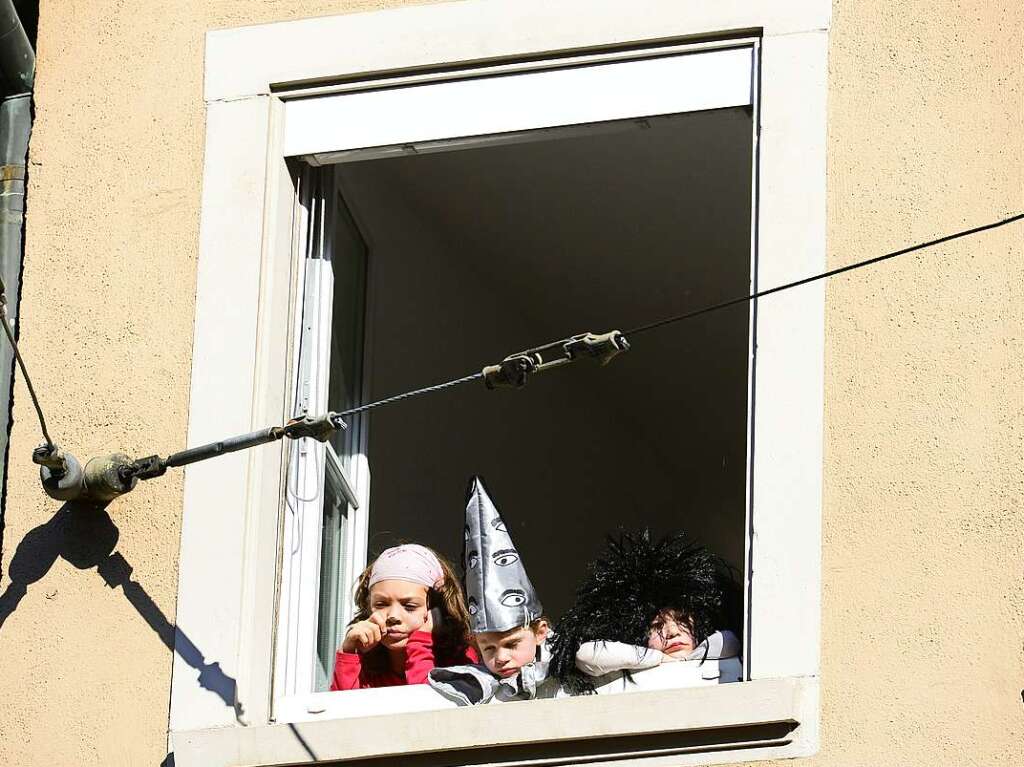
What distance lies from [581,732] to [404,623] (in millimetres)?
1021

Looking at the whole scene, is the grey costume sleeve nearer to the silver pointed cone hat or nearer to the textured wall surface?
the silver pointed cone hat

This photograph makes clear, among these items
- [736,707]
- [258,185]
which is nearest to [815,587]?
[736,707]

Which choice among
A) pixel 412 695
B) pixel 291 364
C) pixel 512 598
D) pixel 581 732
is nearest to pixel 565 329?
pixel 291 364

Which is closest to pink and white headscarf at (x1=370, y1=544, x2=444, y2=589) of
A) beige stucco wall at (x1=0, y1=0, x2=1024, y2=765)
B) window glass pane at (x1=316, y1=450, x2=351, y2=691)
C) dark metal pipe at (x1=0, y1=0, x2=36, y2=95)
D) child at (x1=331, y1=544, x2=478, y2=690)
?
child at (x1=331, y1=544, x2=478, y2=690)

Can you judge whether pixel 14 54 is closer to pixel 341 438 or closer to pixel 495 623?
pixel 341 438

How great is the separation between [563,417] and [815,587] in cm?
399

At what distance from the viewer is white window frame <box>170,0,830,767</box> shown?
6469mm

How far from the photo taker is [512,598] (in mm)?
7191

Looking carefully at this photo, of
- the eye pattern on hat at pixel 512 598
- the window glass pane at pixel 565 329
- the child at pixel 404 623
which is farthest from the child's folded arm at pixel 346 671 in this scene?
the window glass pane at pixel 565 329

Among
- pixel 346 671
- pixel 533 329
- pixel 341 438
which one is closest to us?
pixel 346 671

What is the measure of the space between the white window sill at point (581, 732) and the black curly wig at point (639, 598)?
420mm

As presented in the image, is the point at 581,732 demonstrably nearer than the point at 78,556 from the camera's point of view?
Yes

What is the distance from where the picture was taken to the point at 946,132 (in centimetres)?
700

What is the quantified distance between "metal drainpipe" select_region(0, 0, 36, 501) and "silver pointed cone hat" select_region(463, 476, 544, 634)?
1.20 meters
